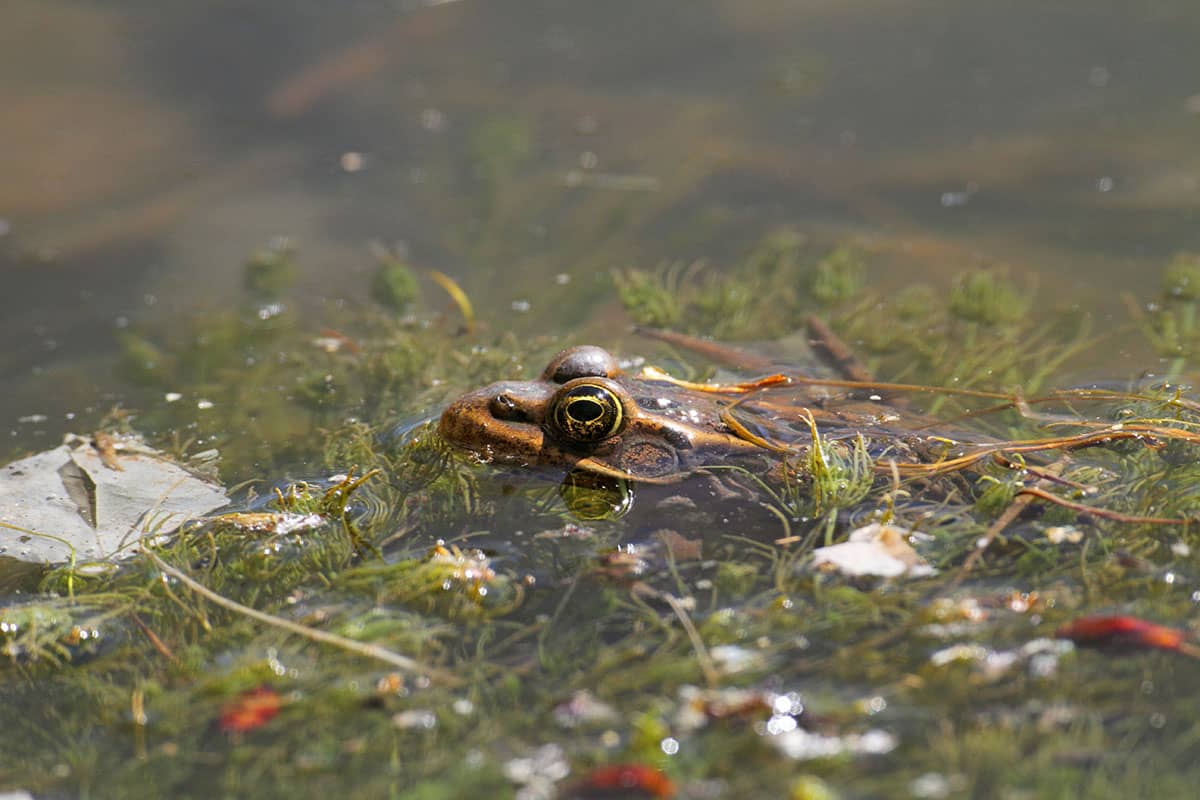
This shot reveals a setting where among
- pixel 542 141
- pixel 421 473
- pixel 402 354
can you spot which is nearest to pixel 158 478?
pixel 421 473

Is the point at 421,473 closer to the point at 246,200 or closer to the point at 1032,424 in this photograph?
the point at 1032,424

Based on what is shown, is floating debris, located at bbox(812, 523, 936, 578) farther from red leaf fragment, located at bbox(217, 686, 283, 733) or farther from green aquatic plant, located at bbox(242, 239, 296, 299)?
green aquatic plant, located at bbox(242, 239, 296, 299)

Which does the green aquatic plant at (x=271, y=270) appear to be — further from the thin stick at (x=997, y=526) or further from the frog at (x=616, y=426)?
the thin stick at (x=997, y=526)

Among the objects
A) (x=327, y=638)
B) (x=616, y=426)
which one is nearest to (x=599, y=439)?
(x=616, y=426)

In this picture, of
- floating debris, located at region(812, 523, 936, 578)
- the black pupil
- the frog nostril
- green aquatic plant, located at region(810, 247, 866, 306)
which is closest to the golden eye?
the black pupil

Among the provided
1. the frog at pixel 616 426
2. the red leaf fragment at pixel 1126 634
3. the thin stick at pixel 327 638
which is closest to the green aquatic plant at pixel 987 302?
the frog at pixel 616 426
